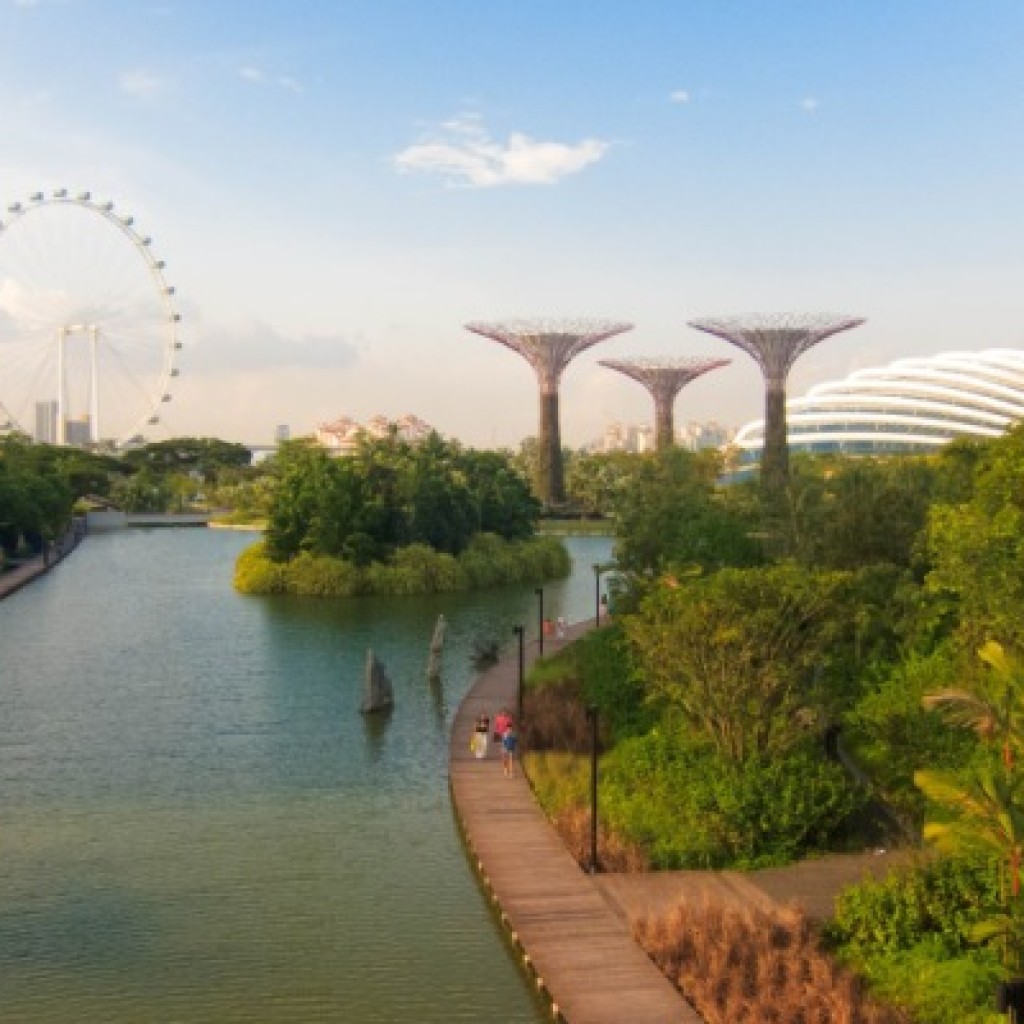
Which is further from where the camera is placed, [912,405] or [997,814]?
[912,405]

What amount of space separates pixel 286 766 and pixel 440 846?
18.2ft

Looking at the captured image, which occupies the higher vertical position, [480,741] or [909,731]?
[909,731]

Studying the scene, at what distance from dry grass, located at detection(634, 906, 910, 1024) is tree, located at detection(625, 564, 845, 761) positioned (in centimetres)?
473

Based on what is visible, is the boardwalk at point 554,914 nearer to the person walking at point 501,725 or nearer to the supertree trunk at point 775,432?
the person walking at point 501,725

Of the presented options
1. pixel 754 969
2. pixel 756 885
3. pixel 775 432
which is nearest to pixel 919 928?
pixel 754 969

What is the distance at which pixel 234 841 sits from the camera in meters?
20.1

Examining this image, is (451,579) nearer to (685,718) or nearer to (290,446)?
(290,446)

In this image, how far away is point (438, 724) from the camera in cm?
2844

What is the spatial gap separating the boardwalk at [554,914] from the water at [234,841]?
1.29ft

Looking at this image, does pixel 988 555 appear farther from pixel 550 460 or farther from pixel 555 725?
pixel 550 460

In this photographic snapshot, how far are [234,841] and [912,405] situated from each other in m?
106

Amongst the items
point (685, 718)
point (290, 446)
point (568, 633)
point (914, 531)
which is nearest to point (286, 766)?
point (685, 718)

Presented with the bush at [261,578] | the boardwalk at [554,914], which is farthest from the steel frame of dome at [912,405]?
the boardwalk at [554,914]

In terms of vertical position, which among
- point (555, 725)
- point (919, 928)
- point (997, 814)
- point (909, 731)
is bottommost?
point (919, 928)
